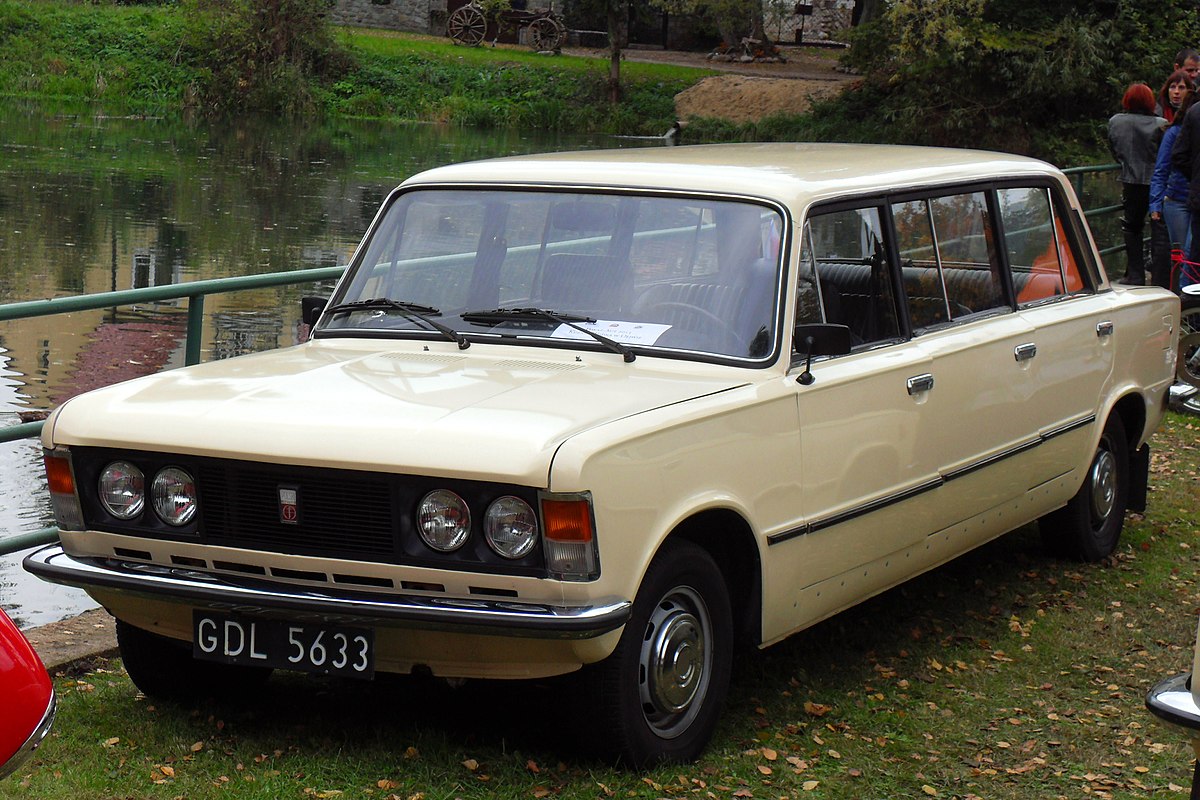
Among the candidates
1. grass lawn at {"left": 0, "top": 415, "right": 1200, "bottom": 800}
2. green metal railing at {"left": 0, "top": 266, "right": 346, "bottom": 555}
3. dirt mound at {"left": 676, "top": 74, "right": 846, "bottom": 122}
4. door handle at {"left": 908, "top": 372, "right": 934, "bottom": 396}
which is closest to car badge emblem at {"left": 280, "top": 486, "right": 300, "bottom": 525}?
grass lawn at {"left": 0, "top": 415, "right": 1200, "bottom": 800}

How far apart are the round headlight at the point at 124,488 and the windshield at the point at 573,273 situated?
117 centimetres

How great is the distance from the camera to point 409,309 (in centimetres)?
566

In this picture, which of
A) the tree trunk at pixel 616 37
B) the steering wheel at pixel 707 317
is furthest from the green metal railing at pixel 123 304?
the tree trunk at pixel 616 37

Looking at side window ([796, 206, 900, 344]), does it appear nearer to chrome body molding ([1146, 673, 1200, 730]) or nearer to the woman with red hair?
chrome body molding ([1146, 673, 1200, 730])

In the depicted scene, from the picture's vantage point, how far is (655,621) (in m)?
4.71

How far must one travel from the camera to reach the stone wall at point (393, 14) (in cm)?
6494

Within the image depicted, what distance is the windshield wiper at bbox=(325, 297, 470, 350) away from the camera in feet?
17.9

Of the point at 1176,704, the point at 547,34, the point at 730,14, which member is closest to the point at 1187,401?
the point at 1176,704

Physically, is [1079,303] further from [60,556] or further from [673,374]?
[60,556]

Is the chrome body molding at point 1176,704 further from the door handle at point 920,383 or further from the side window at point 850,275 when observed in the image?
the door handle at point 920,383

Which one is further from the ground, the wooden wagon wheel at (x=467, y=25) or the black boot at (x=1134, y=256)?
the wooden wagon wheel at (x=467, y=25)

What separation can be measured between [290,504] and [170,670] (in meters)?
1.05

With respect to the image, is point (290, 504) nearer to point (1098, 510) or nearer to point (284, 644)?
point (284, 644)

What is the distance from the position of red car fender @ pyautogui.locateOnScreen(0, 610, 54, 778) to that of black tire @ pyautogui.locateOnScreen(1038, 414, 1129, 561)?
5.29 m
